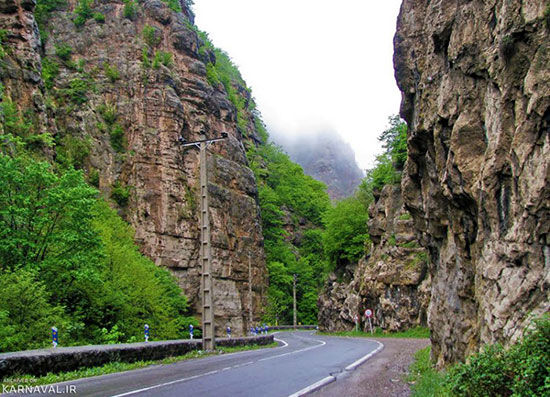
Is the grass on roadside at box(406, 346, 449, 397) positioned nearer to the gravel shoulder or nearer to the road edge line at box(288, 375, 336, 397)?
the gravel shoulder

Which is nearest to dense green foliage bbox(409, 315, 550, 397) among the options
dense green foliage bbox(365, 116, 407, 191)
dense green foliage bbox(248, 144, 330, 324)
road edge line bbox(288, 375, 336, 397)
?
road edge line bbox(288, 375, 336, 397)

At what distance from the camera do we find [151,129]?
139 feet

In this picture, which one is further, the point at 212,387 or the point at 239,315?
the point at 239,315

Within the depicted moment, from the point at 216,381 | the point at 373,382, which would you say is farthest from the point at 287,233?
the point at 216,381

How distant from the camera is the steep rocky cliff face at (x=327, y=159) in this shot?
14000 cm

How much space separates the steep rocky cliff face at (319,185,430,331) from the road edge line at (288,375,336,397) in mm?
22802

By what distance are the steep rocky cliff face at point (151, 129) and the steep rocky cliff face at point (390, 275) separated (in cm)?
1092

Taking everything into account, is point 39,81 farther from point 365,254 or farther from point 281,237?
point 281,237

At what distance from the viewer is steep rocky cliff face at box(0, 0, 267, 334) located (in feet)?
131

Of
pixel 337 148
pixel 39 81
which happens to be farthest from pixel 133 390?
pixel 337 148

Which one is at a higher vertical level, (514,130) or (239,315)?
(514,130)

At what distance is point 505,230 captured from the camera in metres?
7.25

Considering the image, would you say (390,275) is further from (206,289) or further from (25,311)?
(25,311)

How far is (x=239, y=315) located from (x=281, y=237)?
2055 centimetres
